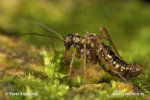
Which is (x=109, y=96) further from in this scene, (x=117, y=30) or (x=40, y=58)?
(x=117, y=30)

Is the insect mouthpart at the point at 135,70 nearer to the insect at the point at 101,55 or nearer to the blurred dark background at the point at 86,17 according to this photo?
the insect at the point at 101,55

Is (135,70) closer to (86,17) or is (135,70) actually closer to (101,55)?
(101,55)

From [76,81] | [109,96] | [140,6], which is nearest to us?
[109,96]

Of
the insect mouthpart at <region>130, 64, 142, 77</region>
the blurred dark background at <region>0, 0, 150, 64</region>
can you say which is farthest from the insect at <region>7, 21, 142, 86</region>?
the blurred dark background at <region>0, 0, 150, 64</region>

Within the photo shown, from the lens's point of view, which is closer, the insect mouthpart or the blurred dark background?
the insect mouthpart

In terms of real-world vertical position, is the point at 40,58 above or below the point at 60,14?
below

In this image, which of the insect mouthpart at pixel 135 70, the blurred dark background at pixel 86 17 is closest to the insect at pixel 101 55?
the insect mouthpart at pixel 135 70

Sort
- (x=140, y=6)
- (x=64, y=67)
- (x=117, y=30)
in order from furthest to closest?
(x=140, y=6)
(x=117, y=30)
(x=64, y=67)

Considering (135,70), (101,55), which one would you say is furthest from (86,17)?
(135,70)

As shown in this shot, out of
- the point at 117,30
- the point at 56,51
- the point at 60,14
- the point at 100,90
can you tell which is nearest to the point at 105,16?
the point at 117,30

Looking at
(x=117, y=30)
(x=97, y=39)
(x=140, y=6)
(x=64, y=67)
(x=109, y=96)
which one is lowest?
(x=109, y=96)

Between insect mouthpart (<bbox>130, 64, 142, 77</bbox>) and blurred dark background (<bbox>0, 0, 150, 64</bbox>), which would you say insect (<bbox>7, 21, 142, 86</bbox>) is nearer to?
insect mouthpart (<bbox>130, 64, 142, 77</bbox>)
